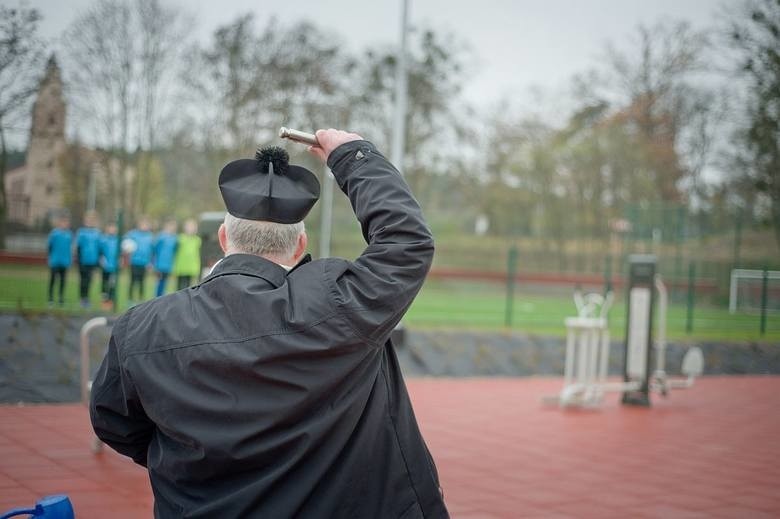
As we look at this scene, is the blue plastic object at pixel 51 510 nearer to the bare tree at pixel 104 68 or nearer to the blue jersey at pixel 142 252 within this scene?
the blue jersey at pixel 142 252

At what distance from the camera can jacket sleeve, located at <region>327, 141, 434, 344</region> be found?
6.76 ft

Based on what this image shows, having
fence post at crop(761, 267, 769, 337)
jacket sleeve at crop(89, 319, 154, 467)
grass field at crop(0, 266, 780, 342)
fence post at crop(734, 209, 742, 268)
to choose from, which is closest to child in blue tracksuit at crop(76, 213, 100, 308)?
grass field at crop(0, 266, 780, 342)

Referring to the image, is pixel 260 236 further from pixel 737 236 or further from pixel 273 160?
pixel 737 236

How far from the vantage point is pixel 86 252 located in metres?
14.6

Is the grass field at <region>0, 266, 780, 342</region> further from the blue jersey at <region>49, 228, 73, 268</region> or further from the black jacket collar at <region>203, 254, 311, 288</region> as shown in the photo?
the black jacket collar at <region>203, 254, 311, 288</region>

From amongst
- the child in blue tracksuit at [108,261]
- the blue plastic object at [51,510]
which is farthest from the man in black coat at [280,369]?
the child in blue tracksuit at [108,261]

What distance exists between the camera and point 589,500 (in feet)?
18.3

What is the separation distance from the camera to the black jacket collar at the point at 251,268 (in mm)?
2133

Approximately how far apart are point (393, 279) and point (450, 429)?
6243 mm

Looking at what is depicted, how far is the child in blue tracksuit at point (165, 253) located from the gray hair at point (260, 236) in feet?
45.5

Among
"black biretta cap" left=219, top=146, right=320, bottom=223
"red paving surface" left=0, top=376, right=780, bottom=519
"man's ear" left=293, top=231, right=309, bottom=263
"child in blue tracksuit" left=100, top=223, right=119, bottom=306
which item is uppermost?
"black biretta cap" left=219, top=146, right=320, bottom=223

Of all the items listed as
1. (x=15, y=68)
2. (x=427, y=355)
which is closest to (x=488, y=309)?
(x=427, y=355)

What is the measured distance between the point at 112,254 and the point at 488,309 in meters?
9.96

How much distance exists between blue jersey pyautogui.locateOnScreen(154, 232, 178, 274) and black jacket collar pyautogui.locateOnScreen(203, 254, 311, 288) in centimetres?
1390
